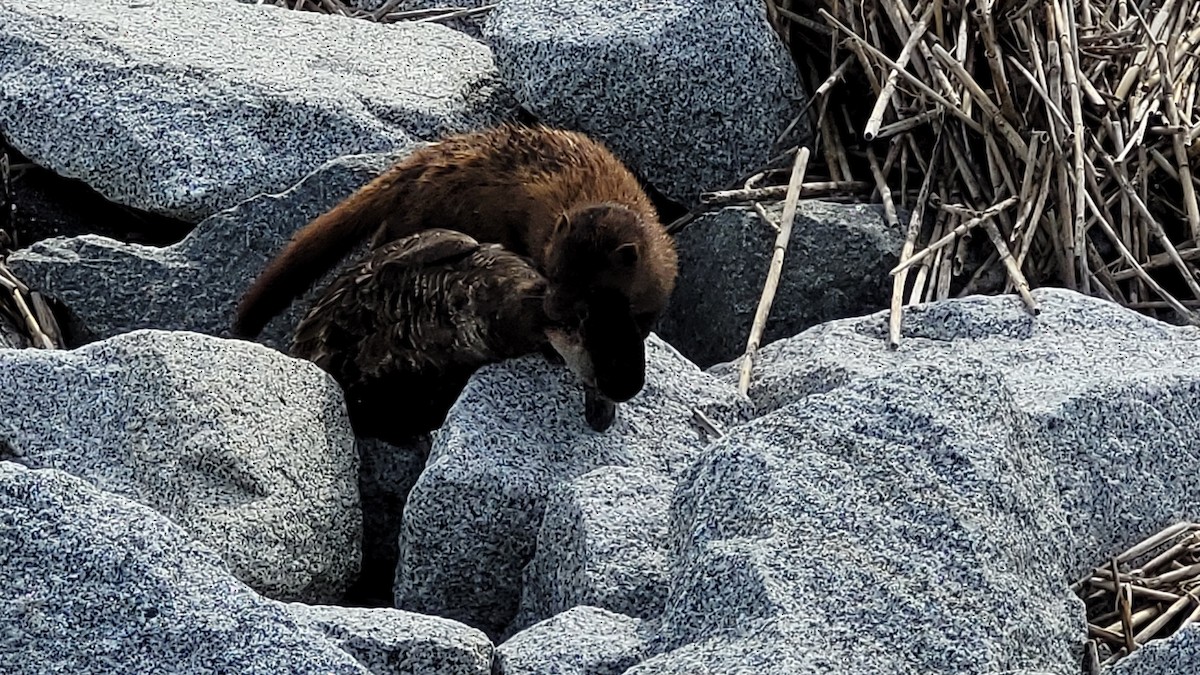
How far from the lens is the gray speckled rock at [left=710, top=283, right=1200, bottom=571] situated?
398 cm

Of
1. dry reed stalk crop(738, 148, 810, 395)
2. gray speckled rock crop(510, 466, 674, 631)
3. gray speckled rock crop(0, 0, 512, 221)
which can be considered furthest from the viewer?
gray speckled rock crop(0, 0, 512, 221)

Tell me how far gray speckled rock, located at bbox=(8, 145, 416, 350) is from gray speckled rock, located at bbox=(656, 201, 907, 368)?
3.08 feet

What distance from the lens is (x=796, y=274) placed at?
5.30 meters

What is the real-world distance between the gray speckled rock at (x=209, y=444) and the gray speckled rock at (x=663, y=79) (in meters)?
1.67

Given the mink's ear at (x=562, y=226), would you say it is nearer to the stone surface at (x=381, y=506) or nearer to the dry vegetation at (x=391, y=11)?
the stone surface at (x=381, y=506)

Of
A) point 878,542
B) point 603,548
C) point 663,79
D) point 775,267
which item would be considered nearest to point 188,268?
point 663,79

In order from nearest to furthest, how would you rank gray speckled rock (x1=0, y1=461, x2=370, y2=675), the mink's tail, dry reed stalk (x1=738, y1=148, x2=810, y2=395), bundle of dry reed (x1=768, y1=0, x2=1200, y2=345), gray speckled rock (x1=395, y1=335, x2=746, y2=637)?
gray speckled rock (x1=0, y1=461, x2=370, y2=675), gray speckled rock (x1=395, y1=335, x2=746, y2=637), dry reed stalk (x1=738, y1=148, x2=810, y2=395), the mink's tail, bundle of dry reed (x1=768, y1=0, x2=1200, y2=345)

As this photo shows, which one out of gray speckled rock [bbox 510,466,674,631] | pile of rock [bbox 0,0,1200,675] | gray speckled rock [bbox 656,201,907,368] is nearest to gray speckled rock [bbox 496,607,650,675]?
pile of rock [bbox 0,0,1200,675]

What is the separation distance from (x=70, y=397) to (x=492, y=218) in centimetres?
141

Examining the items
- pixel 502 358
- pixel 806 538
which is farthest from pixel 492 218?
pixel 806 538

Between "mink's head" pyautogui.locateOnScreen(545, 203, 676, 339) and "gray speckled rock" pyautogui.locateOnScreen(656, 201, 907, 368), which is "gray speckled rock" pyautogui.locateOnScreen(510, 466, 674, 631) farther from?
"gray speckled rock" pyautogui.locateOnScreen(656, 201, 907, 368)

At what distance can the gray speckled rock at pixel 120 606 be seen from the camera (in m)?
2.90

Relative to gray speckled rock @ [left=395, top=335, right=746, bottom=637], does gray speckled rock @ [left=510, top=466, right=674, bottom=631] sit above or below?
above

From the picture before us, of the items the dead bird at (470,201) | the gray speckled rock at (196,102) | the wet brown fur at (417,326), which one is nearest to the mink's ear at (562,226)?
the wet brown fur at (417,326)
